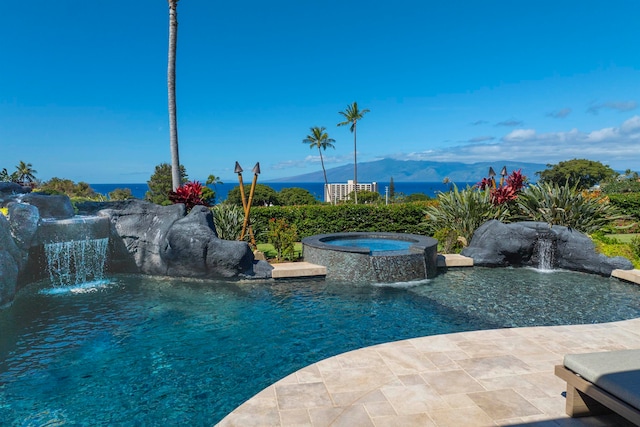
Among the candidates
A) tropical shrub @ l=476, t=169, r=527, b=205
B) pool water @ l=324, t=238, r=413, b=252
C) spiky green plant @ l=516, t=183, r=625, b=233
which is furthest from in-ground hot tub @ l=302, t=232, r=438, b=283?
spiky green plant @ l=516, t=183, r=625, b=233

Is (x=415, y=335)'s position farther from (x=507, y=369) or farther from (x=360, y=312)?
(x=507, y=369)

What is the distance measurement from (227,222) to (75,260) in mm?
4809

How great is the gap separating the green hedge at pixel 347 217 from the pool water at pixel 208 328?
5.59 meters

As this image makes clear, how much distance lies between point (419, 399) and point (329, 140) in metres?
46.7

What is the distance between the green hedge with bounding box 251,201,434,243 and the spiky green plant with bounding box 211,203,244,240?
7.85 ft

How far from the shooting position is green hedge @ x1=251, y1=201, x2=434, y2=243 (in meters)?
17.0

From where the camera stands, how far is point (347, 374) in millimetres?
5047

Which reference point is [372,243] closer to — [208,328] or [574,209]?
[574,209]

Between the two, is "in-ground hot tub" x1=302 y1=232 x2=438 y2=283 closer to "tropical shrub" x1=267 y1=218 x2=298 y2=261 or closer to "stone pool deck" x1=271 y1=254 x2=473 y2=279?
"stone pool deck" x1=271 y1=254 x2=473 y2=279

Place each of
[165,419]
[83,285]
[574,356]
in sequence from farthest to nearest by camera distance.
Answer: [83,285], [165,419], [574,356]

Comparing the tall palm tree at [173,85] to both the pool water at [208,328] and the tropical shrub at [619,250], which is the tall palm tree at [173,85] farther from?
the tropical shrub at [619,250]

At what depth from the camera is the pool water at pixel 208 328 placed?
519 centimetres

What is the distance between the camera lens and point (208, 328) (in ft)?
25.2

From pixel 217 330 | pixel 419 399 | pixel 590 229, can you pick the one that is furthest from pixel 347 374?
pixel 590 229
